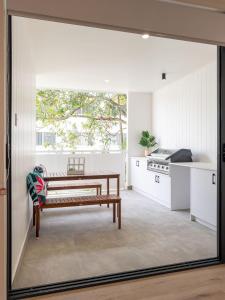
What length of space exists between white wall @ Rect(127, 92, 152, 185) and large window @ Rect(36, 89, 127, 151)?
1.43 feet

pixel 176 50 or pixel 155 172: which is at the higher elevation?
pixel 176 50

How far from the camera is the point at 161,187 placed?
4.68 m

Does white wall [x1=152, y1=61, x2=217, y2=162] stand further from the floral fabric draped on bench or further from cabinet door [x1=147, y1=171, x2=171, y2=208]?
the floral fabric draped on bench

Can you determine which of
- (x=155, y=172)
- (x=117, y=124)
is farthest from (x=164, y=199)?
(x=117, y=124)

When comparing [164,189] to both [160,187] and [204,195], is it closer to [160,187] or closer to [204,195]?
[160,187]

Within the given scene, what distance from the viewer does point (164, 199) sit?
4.59m

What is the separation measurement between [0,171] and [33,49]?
2.75 m

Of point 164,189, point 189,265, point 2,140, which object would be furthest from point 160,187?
point 2,140

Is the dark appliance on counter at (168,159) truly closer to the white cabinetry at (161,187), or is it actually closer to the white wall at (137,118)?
the white cabinetry at (161,187)

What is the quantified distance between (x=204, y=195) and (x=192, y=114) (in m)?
1.84

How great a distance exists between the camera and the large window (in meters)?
6.22

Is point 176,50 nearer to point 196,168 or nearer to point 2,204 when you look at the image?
point 196,168

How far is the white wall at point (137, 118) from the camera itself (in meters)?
6.32

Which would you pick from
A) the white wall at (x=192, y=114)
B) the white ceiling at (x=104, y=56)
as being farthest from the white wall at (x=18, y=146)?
the white wall at (x=192, y=114)
